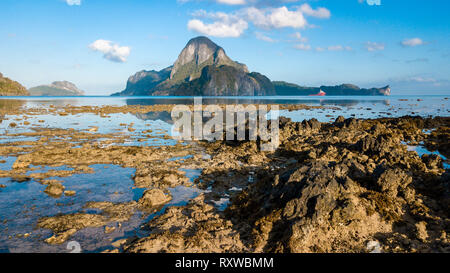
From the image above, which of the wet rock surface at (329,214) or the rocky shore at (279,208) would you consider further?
the rocky shore at (279,208)

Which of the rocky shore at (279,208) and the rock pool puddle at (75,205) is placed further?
the rock pool puddle at (75,205)

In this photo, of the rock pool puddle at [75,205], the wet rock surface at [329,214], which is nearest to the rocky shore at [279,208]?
the wet rock surface at [329,214]

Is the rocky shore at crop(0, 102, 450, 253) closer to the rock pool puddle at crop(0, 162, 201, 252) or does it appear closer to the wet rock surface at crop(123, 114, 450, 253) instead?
the wet rock surface at crop(123, 114, 450, 253)

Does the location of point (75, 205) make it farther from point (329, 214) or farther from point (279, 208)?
point (329, 214)

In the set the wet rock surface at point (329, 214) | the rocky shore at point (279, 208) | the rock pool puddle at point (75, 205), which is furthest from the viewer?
the rock pool puddle at point (75, 205)

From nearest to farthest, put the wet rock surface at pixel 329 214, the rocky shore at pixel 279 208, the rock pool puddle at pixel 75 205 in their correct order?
the wet rock surface at pixel 329 214
the rocky shore at pixel 279 208
the rock pool puddle at pixel 75 205

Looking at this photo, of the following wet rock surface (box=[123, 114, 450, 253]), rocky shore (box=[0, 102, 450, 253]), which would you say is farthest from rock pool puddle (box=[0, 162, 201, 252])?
wet rock surface (box=[123, 114, 450, 253])

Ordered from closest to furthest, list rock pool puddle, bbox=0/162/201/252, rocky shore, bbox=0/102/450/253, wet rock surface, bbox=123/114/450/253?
wet rock surface, bbox=123/114/450/253 < rocky shore, bbox=0/102/450/253 < rock pool puddle, bbox=0/162/201/252

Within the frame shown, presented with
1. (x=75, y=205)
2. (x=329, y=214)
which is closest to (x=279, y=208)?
(x=329, y=214)

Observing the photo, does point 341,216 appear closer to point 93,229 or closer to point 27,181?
point 93,229

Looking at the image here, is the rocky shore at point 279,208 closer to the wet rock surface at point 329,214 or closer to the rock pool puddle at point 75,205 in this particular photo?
the wet rock surface at point 329,214

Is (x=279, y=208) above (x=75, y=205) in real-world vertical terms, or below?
above
